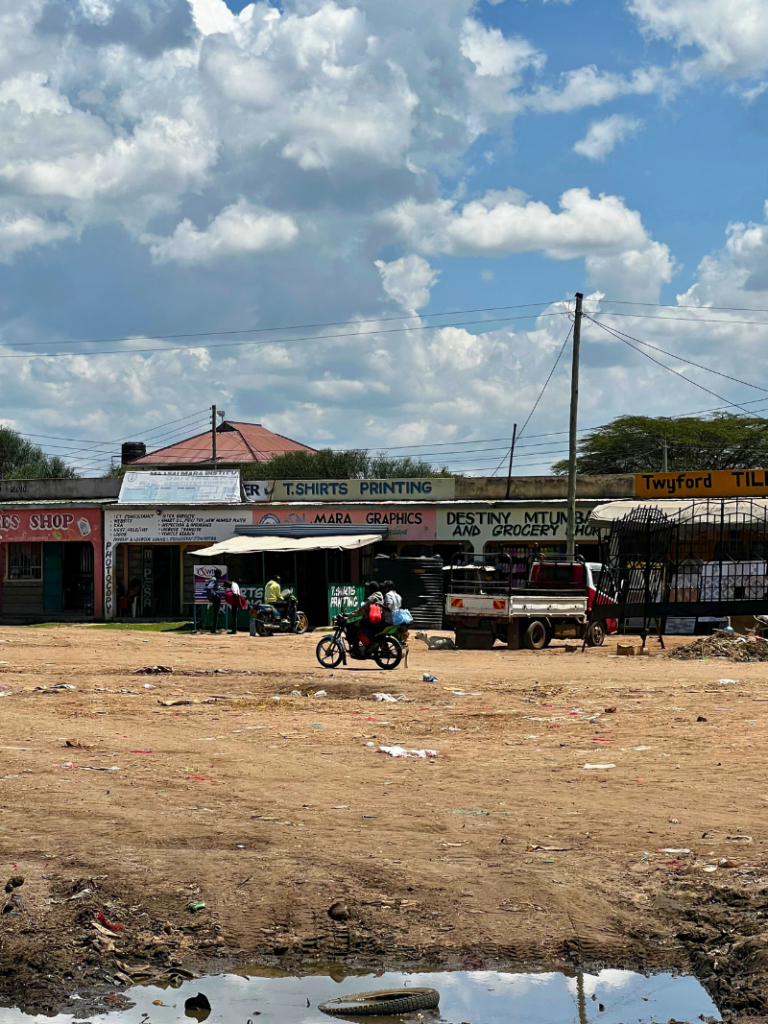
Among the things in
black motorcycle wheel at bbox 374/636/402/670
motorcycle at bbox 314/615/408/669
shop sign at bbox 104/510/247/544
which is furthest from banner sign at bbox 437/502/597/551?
black motorcycle wheel at bbox 374/636/402/670

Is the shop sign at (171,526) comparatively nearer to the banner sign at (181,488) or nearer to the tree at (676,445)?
the banner sign at (181,488)

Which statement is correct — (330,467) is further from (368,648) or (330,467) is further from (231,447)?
(368,648)

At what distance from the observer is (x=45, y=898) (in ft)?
20.5

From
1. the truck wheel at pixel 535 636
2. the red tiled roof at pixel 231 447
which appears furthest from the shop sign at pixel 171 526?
the red tiled roof at pixel 231 447

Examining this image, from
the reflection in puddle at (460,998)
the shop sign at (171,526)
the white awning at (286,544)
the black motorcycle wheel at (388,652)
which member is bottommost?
the reflection in puddle at (460,998)

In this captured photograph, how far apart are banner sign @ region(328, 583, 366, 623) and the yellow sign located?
33.0 ft

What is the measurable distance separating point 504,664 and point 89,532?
819 inches

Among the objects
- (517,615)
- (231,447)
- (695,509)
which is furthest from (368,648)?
(231,447)

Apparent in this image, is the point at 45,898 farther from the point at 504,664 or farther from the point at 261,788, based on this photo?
the point at 504,664

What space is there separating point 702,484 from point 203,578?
1602 cm

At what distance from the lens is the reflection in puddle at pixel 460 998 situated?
5352mm

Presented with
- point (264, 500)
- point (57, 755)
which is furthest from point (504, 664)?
point (264, 500)

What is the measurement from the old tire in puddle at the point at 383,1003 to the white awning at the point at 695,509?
20791mm

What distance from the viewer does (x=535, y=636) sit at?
78.4 ft
